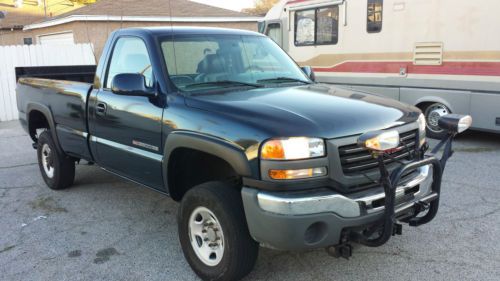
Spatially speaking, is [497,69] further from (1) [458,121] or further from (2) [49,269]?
(2) [49,269]

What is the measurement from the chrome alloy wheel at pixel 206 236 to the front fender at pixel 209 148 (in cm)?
43

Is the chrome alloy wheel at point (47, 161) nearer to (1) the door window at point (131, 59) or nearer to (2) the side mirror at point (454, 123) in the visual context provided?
(1) the door window at point (131, 59)

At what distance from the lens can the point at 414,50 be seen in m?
8.50

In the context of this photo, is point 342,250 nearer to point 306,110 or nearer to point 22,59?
point 306,110

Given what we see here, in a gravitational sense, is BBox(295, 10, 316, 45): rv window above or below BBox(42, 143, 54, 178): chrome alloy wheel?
above

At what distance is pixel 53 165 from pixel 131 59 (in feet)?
6.89

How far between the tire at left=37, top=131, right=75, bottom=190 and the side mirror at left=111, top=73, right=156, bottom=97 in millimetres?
2198

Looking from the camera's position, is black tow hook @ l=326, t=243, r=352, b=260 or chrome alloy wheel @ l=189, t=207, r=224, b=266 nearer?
black tow hook @ l=326, t=243, r=352, b=260

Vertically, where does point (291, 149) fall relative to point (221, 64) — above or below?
below

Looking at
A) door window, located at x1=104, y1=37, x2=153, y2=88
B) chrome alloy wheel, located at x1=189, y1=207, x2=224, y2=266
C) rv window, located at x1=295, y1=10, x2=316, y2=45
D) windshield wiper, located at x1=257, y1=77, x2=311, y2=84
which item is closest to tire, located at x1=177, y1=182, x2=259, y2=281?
chrome alloy wheel, located at x1=189, y1=207, x2=224, y2=266

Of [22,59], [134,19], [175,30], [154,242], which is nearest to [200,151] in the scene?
[154,242]

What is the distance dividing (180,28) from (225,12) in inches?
698

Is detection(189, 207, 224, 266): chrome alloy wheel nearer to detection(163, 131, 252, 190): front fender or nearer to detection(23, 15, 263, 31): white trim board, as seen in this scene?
detection(163, 131, 252, 190): front fender

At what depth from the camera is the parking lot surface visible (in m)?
3.74
